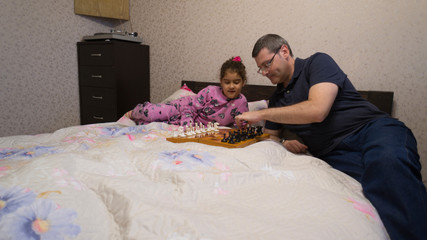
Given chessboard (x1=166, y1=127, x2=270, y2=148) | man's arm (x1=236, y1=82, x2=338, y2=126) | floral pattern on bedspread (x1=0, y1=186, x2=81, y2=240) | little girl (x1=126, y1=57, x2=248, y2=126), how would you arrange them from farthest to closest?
little girl (x1=126, y1=57, x2=248, y2=126) < chessboard (x1=166, y1=127, x2=270, y2=148) < man's arm (x1=236, y1=82, x2=338, y2=126) < floral pattern on bedspread (x1=0, y1=186, x2=81, y2=240)

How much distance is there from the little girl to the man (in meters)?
0.42

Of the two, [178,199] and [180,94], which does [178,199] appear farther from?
[180,94]

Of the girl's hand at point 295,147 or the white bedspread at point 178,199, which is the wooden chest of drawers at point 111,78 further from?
the girl's hand at point 295,147

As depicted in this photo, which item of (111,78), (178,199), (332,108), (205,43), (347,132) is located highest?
(205,43)

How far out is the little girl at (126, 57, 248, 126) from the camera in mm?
1976

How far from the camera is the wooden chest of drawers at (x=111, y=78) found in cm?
276

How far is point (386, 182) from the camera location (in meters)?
0.88

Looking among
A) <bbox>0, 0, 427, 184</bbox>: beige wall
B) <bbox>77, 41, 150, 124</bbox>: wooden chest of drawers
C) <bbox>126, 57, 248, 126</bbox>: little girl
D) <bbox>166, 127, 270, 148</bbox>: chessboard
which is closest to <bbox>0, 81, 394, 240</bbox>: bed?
<bbox>166, 127, 270, 148</bbox>: chessboard

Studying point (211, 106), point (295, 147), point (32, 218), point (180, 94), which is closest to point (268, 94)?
Answer: point (211, 106)

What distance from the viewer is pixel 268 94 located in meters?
2.18

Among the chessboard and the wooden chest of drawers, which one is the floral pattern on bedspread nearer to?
the chessboard

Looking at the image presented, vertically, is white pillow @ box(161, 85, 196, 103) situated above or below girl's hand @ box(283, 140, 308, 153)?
above

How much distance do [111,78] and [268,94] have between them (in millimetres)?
1604

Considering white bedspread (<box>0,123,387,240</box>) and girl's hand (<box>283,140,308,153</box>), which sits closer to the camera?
white bedspread (<box>0,123,387,240</box>)
